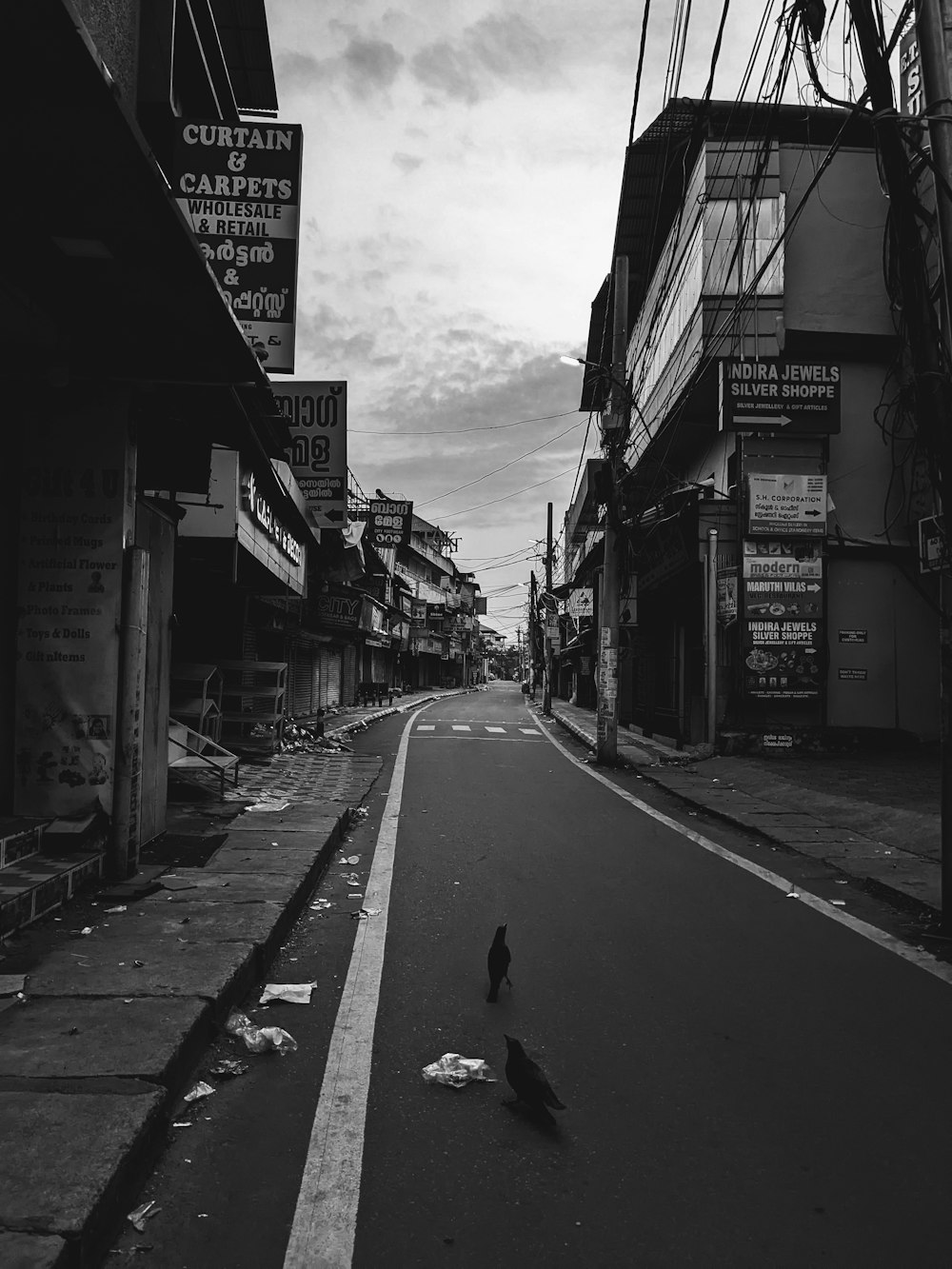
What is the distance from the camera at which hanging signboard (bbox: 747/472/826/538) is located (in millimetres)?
17438

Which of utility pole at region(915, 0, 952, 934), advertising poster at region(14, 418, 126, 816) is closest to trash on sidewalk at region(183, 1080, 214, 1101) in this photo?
advertising poster at region(14, 418, 126, 816)

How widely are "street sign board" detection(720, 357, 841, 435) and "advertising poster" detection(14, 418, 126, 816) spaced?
1218cm

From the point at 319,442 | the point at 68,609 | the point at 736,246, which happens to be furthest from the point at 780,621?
the point at 68,609

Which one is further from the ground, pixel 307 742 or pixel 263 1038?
pixel 307 742

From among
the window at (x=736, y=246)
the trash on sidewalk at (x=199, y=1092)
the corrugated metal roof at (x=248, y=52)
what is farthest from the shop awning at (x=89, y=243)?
the window at (x=736, y=246)

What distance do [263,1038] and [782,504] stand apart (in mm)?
15866

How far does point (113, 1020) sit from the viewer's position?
3775mm

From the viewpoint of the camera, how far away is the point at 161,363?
6.31 meters

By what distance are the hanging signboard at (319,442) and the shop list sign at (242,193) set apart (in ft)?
21.5

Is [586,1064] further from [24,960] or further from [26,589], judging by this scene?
[26,589]

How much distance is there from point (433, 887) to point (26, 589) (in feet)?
12.1

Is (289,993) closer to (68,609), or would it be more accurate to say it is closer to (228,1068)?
(228,1068)

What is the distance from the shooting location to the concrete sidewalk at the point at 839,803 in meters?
7.97

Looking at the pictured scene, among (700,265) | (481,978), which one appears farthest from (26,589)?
(700,265)
